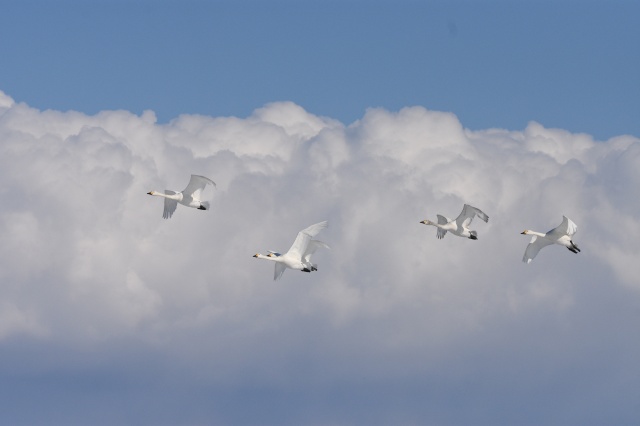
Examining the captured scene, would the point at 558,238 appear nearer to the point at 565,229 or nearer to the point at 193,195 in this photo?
the point at 565,229

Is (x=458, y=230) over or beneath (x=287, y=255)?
over

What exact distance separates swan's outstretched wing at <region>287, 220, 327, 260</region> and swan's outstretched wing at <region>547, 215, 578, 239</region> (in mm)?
23290

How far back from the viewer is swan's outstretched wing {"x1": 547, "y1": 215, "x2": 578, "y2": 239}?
466 ft

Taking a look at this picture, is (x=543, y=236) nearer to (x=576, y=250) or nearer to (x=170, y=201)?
(x=576, y=250)

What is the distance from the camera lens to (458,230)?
6329 inches

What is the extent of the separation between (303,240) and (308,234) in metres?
1.80

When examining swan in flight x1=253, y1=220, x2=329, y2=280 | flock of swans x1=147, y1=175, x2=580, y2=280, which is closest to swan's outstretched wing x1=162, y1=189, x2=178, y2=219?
flock of swans x1=147, y1=175, x2=580, y2=280

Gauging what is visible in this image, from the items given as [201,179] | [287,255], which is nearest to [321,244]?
[287,255]

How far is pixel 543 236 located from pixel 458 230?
1419 centimetres

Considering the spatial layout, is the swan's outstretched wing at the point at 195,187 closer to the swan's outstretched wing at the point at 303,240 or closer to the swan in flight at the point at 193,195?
the swan in flight at the point at 193,195

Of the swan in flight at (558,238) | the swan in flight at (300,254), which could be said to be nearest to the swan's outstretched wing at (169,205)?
the swan in flight at (300,254)

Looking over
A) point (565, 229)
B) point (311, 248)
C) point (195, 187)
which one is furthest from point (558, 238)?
point (195, 187)

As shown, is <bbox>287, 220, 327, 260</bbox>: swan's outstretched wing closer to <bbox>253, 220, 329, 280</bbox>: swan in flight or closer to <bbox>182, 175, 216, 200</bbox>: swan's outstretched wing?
<bbox>253, 220, 329, 280</bbox>: swan in flight

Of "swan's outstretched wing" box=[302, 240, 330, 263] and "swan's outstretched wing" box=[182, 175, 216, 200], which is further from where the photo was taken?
"swan's outstretched wing" box=[182, 175, 216, 200]
